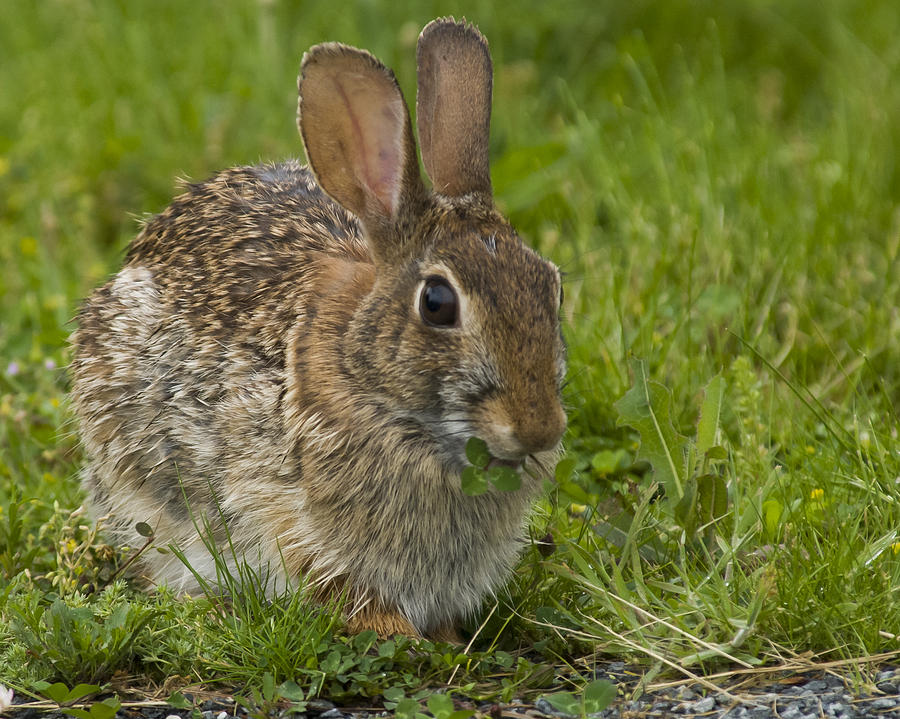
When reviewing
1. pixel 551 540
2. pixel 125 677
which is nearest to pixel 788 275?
pixel 551 540

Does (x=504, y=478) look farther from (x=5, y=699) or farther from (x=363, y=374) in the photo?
(x=5, y=699)

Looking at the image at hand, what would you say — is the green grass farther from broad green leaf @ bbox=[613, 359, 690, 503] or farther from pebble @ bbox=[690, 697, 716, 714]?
pebble @ bbox=[690, 697, 716, 714]

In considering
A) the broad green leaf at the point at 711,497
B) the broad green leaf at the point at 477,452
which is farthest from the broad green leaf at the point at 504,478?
the broad green leaf at the point at 711,497

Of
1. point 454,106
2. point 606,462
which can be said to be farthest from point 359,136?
point 606,462

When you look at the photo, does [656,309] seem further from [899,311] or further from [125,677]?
[125,677]

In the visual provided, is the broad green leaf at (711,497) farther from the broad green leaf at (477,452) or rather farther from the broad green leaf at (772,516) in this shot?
the broad green leaf at (477,452)
